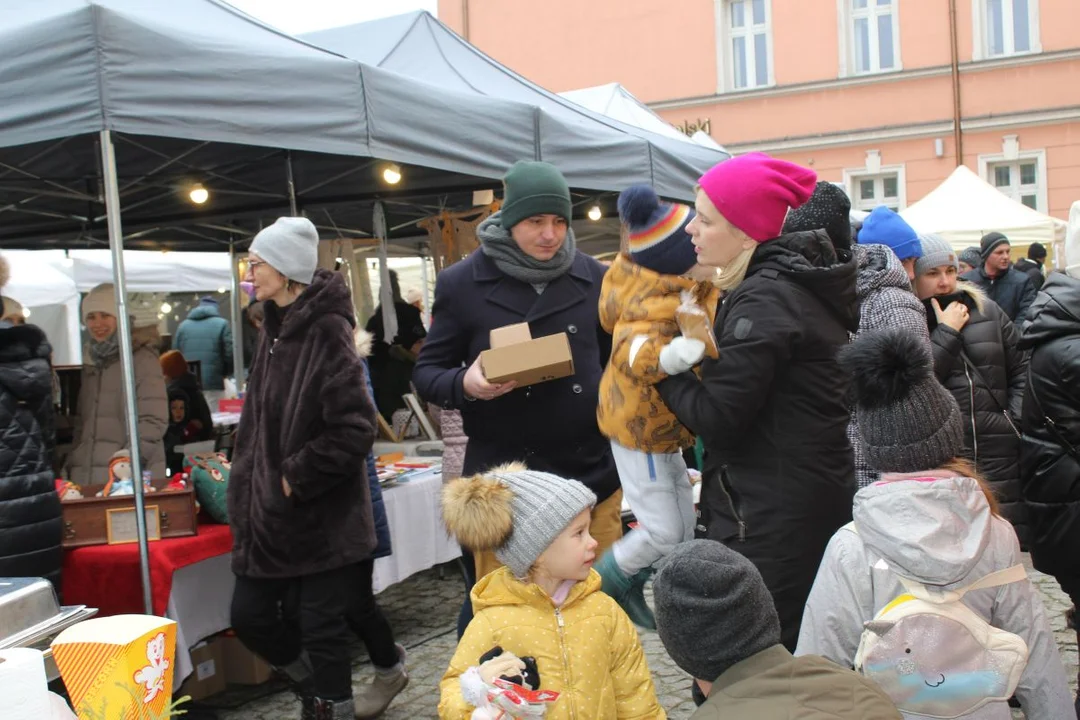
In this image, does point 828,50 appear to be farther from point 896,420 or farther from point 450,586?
point 896,420

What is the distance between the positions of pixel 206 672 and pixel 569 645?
2.57 m

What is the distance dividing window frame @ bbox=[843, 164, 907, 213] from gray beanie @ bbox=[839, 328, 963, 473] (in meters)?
17.9

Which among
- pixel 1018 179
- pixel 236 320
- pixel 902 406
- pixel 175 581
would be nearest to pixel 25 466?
pixel 175 581

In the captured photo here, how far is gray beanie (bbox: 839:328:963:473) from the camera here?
7.06 ft

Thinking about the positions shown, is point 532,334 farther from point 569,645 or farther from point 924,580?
point 924,580

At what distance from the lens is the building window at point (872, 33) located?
1953cm

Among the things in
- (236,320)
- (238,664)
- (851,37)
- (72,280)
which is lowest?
(238,664)

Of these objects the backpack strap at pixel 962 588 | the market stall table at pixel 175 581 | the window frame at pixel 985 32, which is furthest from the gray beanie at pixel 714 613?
the window frame at pixel 985 32

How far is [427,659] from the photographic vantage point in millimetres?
4887

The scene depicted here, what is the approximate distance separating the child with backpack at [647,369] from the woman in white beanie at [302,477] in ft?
3.66

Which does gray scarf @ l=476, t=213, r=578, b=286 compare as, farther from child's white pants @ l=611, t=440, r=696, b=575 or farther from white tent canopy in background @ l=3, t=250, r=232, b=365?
white tent canopy in background @ l=3, t=250, r=232, b=365

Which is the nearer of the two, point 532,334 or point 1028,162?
point 532,334

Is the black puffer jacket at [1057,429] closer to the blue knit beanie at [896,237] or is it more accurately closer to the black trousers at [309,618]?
the blue knit beanie at [896,237]

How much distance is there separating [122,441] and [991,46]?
1772 cm
